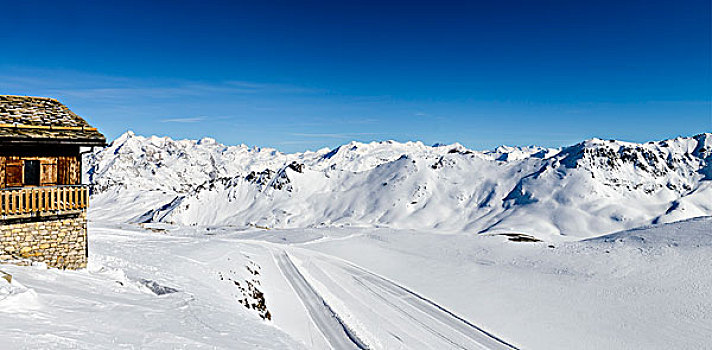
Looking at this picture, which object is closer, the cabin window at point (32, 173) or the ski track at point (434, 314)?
the cabin window at point (32, 173)

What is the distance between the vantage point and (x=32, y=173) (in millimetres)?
16422

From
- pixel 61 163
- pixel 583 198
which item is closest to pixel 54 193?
pixel 61 163

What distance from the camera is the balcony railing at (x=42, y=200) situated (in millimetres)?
15539

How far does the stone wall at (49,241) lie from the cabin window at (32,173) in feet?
5.00

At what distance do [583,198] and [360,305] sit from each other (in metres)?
104

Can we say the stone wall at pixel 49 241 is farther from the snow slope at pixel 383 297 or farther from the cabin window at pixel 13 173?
the cabin window at pixel 13 173

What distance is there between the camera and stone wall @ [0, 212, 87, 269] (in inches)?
617

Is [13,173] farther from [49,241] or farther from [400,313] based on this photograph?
[400,313]

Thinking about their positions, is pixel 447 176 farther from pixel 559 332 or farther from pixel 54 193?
pixel 54 193

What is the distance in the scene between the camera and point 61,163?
55.8 feet

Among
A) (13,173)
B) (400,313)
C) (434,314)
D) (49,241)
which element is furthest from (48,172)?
(434,314)

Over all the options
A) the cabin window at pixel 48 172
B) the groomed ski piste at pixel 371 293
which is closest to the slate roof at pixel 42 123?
the cabin window at pixel 48 172

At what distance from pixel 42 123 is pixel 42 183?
237 centimetres

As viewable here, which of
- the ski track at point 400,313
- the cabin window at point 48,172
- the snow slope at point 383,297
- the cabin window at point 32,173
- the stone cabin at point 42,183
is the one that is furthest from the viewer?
the ski track at point 400,313
